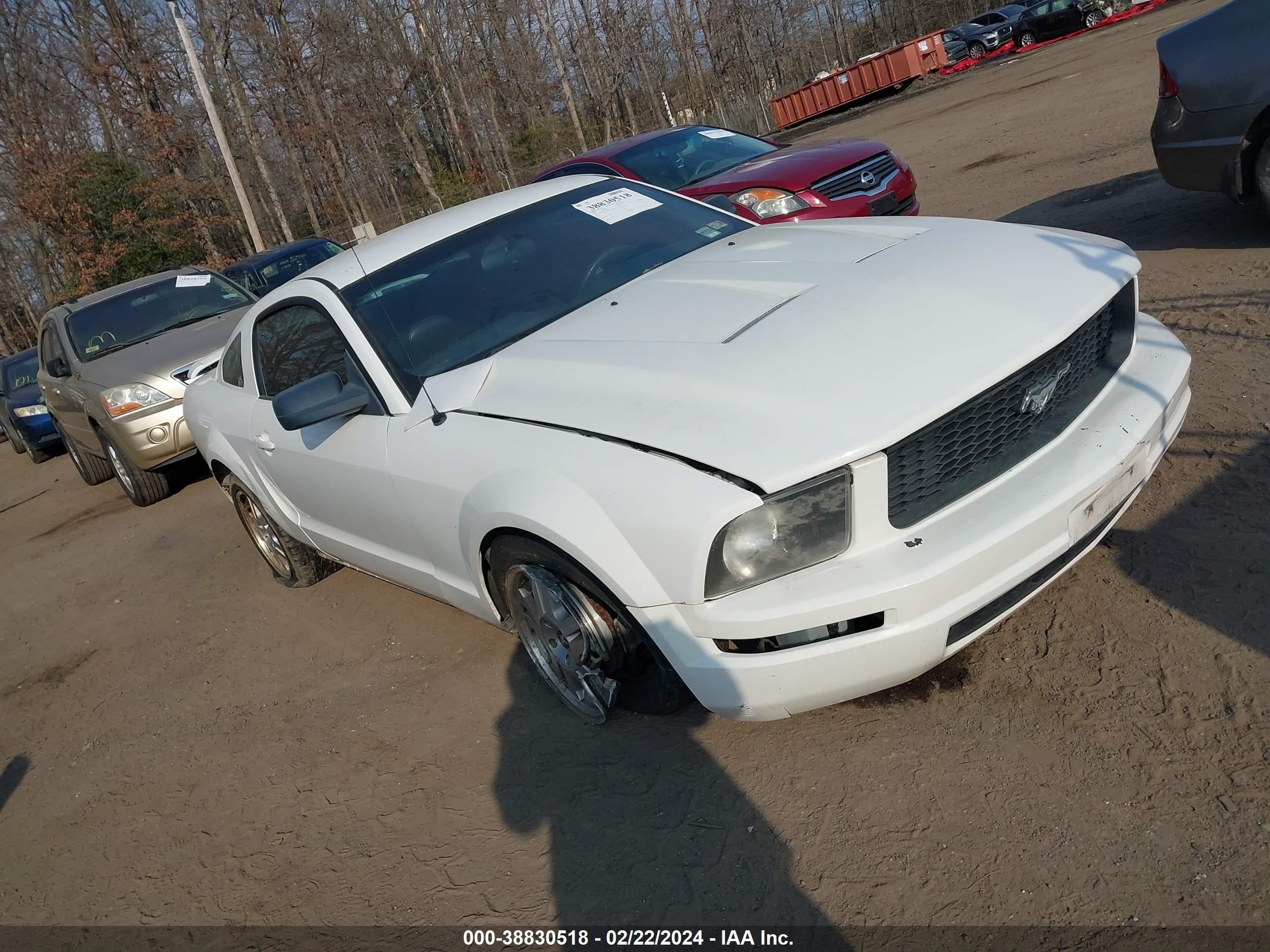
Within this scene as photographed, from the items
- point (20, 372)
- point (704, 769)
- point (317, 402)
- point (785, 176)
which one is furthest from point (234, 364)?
point (20, 372)

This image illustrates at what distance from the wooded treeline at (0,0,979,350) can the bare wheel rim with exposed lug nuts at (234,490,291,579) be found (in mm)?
25574

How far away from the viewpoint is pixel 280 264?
14453 millimetres

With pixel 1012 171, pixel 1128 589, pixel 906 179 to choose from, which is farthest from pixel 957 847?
pixel 1012 171


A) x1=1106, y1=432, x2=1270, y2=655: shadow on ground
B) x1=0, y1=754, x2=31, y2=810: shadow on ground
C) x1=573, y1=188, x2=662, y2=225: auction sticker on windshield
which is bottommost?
x1=1106, y1=432, x2=1270, y2=655: shadow on ground

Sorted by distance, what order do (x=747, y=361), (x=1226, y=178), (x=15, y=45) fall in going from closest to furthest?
(x=747, y=361) < (x=1226, y=178) < (x=15, y=45)

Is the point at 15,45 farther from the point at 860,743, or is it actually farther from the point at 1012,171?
the point at 860,743

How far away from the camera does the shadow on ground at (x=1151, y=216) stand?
5957 mm

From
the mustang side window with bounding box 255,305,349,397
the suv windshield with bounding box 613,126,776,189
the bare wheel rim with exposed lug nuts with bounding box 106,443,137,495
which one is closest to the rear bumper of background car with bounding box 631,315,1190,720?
the mustang side window with bounding box 255,305,349,397

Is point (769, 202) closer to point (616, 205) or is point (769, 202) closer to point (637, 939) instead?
point (616, 205)

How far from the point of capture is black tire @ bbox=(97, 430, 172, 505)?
8305mm

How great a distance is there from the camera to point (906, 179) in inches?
300

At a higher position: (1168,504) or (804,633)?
(804,633)

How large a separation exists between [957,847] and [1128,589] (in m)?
1.23

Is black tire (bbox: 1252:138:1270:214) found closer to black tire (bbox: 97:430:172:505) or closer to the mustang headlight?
the mustang headlight
